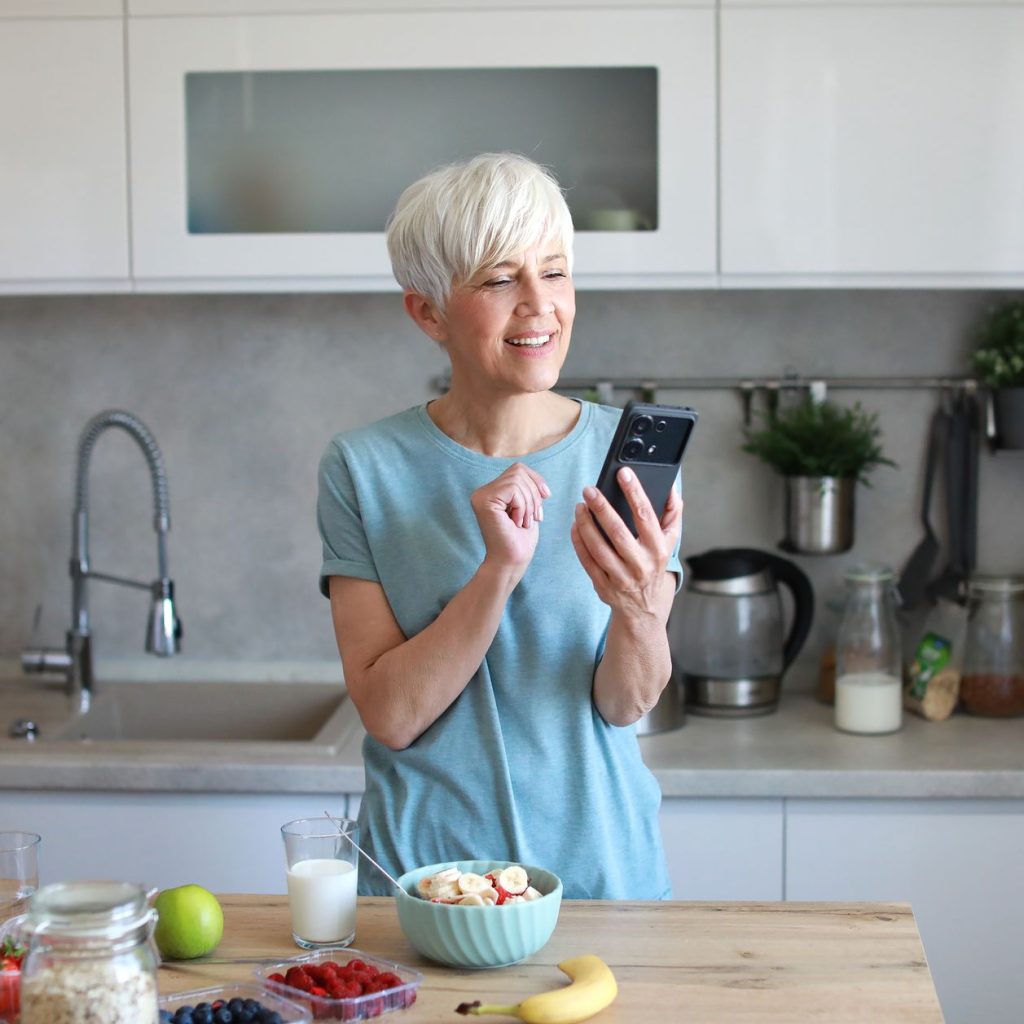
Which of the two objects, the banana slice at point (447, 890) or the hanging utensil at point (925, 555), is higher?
the hanging utensil at point (925, 555)

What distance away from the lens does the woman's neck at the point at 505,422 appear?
1.48 meters

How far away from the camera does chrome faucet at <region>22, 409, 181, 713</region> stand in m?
2.43

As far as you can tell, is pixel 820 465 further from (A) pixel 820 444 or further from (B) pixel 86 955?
(B) pixel 86 955

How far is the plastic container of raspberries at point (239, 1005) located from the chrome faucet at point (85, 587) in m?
1.42

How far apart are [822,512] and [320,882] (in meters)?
1.49

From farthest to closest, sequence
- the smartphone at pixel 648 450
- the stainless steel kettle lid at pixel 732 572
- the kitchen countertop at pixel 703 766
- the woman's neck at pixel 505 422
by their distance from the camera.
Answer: the stainless steel kettle lid at pixel 732 572, the kitchen countertop at pixel 703 766, the woman's neck at pixel 505 422, the smartphone at pixel 648 450

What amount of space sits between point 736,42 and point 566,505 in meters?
1.04

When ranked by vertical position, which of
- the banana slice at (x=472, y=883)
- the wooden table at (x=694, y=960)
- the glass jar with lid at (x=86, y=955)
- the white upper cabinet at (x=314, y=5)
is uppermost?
the white upper cabinet at (x=314, y=5)

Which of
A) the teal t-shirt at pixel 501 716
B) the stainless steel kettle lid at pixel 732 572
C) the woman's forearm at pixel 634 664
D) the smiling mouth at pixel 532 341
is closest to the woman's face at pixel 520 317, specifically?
the smiling mouth at pixel 532 341

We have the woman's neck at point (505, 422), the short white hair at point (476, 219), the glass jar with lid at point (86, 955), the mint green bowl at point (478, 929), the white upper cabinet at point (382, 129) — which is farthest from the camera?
the white upper cabinet at point (382, 129)

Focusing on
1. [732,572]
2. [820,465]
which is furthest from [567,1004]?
[820,465]

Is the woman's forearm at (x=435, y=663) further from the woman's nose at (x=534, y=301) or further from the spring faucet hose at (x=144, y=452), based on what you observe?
the spring faucet hose at (x=144, y=452)

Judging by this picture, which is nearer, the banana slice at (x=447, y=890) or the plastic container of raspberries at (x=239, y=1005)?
the plastic container of raspberries at (x=239, y=1005)

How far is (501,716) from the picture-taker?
1.42 m
